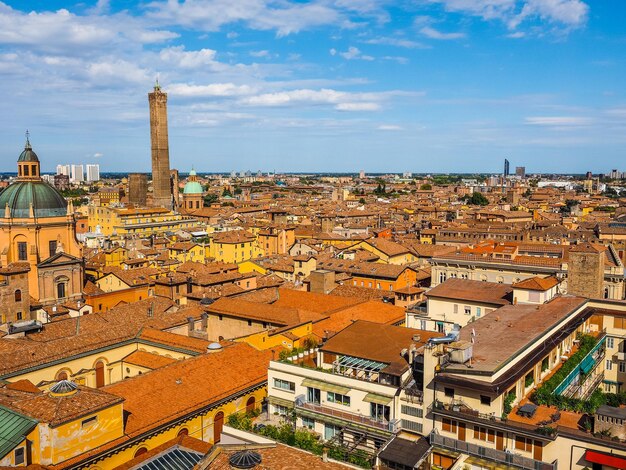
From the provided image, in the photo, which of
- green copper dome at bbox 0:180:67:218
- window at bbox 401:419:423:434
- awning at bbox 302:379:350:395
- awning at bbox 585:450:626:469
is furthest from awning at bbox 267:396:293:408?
green copper dome at bbox 0:180:67:218

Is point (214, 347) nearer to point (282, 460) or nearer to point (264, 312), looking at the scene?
point (264, 312)

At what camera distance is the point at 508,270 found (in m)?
41.7

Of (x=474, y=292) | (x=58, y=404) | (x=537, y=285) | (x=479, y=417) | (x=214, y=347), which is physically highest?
(x=537, y=285)

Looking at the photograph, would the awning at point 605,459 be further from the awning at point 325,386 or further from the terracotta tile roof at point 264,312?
the terracotta tile roof at point 264,312

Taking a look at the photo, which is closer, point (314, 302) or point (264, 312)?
point (264, 312)

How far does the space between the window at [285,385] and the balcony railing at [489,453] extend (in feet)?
20.4

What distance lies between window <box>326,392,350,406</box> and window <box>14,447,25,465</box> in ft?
34.6

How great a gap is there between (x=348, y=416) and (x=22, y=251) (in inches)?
1401

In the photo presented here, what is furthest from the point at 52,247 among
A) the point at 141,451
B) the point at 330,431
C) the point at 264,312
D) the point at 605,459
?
the point at 605,459

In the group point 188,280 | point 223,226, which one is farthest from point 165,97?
point 188,280

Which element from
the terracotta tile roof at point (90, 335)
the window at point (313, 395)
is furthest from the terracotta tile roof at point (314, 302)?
the window at point (313, 395)

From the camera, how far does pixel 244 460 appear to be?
1517 cm

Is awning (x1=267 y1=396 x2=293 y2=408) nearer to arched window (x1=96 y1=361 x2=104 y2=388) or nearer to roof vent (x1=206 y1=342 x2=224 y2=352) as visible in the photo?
roof vent (x1=206 y1=342 x2=224 y2=352)

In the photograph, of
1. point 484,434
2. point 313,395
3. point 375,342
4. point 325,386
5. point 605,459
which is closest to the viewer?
point 605,459
